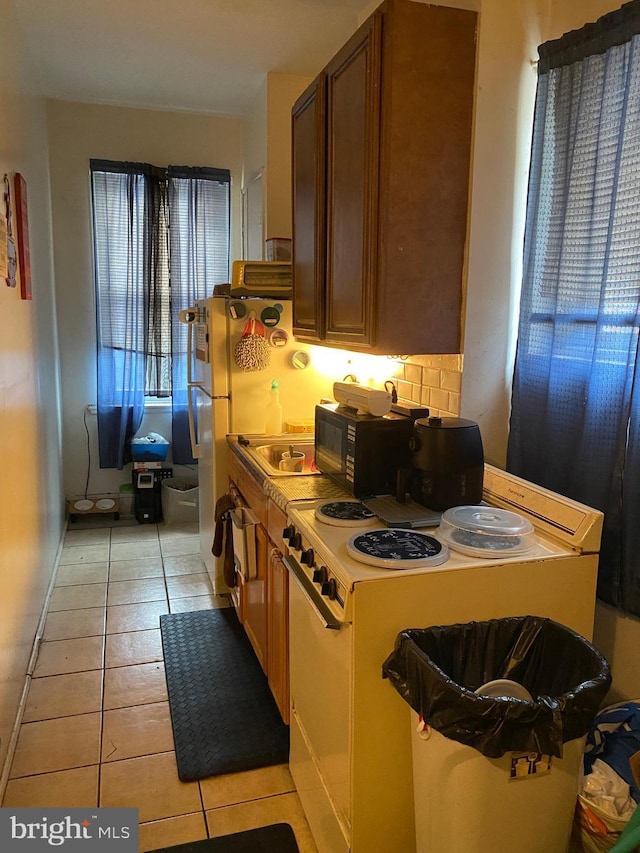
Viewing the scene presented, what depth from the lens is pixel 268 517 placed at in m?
2.26

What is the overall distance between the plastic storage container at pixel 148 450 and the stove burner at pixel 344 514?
8.56 ft

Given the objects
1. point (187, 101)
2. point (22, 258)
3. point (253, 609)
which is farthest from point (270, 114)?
point (253, 609)

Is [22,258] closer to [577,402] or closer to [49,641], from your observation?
[49,641]

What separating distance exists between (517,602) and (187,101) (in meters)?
3.69

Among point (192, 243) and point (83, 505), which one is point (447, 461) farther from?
point (83, 505)

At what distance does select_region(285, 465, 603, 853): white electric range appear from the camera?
1.45 meters

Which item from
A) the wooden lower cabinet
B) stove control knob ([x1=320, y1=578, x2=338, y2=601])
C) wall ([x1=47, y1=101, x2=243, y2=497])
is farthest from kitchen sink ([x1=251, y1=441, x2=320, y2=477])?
wall ([x1=47, y1=101, x2=243, y2=497])

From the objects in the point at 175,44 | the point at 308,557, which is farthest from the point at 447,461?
the point at 175,44

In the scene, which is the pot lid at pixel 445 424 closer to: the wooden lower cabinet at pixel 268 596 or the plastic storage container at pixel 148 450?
the wooden lower cabinet at pixel 268 596

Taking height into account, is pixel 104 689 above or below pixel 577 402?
below

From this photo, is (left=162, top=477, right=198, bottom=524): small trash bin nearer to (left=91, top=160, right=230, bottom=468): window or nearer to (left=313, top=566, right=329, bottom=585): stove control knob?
(left=91, top=160, right=230, bottom=468): window

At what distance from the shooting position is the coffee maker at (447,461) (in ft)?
5.99

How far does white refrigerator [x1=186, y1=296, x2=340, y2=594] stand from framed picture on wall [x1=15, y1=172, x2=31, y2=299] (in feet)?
2.56

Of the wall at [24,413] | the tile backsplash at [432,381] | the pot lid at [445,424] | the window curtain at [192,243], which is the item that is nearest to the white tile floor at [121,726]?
the wall at [24,413]
